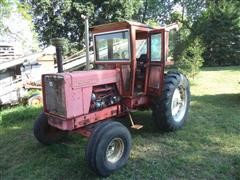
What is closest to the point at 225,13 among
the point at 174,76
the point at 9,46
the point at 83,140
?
the point at 9,46

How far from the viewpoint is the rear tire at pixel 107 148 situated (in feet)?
11.2

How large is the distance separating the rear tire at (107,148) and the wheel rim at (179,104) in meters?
1.75

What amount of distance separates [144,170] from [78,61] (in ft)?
29.6

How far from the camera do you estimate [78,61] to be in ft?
39.7

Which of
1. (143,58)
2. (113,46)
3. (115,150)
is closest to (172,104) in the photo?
(143,58)

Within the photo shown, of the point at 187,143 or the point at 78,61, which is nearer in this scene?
the point at 187,143

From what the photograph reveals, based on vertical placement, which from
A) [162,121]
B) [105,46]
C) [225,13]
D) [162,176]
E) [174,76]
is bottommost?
[162,176]

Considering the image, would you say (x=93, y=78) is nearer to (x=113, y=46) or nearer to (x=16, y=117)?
(x=113, y=46)

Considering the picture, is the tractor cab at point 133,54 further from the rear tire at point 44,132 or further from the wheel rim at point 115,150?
the rear tire at point 44,132

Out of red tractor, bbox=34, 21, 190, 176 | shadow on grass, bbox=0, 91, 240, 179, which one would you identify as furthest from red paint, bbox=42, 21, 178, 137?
shadow on grass, bbox=0, 91, 240, 179

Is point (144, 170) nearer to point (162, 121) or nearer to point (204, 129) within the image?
point (162, 121)

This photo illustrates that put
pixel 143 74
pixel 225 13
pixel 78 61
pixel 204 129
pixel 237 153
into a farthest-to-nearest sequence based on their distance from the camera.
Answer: pixel 225 13, pixel 78 61, pixel 204 129, pixel 143 74, pixel 237 153

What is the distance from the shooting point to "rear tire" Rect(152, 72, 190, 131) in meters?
4.77

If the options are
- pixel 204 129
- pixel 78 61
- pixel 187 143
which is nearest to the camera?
pixel 187 143
